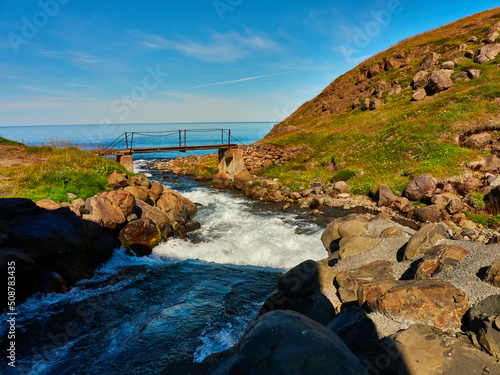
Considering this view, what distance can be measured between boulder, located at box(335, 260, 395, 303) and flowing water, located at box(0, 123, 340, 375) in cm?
241

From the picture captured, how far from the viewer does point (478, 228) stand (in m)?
12.8

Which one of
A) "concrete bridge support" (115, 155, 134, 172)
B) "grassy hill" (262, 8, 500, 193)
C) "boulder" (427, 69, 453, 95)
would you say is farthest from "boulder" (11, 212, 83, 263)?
"boulder" (427, 69, 453, 95)

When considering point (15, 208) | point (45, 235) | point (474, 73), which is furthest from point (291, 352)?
point (474, 73)

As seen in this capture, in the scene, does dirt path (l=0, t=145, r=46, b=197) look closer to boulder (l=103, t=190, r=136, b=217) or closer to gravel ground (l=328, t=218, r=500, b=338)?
boulder (l=103, t=190, r=136, b=217)

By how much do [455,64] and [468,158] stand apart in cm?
2077

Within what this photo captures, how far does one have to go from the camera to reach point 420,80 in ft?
109

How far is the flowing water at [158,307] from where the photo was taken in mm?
5965

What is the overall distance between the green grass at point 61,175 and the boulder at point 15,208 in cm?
147

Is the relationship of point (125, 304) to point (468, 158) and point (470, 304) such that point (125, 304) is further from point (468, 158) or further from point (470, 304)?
point (468, 158)

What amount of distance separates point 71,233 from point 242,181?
1664 cm

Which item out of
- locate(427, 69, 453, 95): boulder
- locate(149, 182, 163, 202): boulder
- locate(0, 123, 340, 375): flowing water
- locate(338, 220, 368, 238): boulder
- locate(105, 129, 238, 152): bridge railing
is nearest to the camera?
locate(0, 123, 340, 375): flowing water

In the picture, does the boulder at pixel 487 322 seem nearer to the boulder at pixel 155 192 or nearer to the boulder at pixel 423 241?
the boulder at pixel 423 241

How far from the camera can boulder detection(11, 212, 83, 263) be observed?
8.02 metres

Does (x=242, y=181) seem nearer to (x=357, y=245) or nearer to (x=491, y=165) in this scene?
(x=357, y=245)
